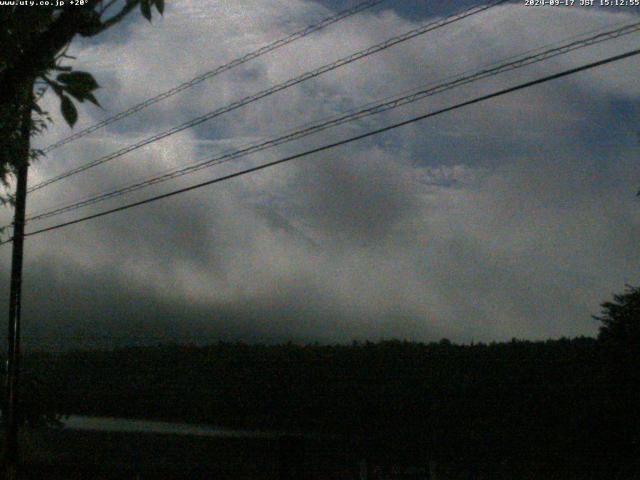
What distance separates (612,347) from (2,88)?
9.84 m

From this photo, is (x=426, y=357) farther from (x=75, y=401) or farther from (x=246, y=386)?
(x=75, y=401)

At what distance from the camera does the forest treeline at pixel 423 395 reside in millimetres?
13016

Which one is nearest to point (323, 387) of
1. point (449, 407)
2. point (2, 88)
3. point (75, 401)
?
point (449, 407)

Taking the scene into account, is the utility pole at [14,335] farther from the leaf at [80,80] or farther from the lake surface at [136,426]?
the lake surface at [136,426]

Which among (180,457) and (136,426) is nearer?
(180,457)

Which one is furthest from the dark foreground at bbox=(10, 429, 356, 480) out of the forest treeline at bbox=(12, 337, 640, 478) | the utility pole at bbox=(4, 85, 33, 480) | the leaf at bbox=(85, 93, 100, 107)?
the leaf at bbox=(85, 93, 100, 107)

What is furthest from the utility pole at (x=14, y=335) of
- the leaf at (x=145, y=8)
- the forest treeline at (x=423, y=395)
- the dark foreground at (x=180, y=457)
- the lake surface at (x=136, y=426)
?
the lake surface at (x=136, y=426)

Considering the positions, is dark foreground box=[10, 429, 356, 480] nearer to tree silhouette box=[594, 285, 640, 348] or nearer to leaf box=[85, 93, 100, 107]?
tree silhouette box=[594, 285, 640, 348]

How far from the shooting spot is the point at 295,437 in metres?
10.5

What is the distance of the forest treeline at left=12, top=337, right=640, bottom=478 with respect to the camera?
13016 mm

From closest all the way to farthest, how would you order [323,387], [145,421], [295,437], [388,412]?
[295,437] < [388,412] < [323,387] < [145,421]

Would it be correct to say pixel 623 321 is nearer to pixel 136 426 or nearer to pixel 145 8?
pixel 145 8

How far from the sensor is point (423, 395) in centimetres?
2222

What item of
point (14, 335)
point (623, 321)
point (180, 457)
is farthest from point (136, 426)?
point (623, 321)
